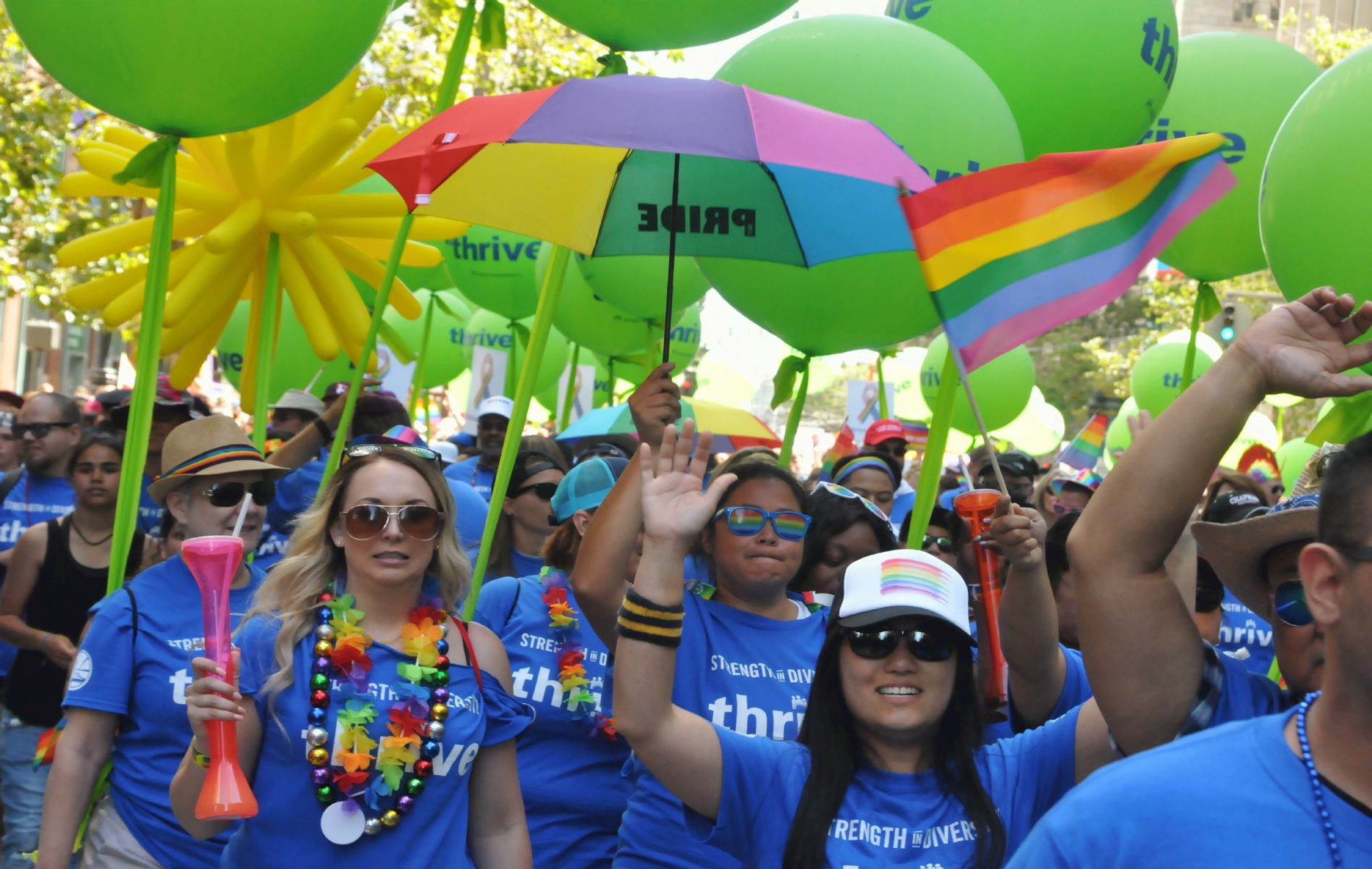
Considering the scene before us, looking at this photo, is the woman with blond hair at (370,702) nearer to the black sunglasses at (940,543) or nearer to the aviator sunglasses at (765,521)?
the aviator sunglasses at (765,521)

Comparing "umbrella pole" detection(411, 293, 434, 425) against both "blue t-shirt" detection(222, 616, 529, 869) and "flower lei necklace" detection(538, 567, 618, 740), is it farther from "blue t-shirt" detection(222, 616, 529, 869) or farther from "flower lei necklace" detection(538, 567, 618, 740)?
"blue t-shirt" detection(222, 616, 529, 869)

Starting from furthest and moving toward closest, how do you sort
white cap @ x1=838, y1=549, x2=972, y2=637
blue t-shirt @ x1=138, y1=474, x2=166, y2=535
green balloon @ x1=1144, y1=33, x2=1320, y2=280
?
blue t-shirt @ x1=138, y1=474, x2=166, y2=535
green balloon @ x1=1144, y1=33, x2=1320, y2=280
white cap @ x1=838, y1=549, x2=972, y2=637

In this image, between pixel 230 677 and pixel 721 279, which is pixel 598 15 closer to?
pixel 721 279

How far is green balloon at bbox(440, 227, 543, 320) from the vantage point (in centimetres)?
743

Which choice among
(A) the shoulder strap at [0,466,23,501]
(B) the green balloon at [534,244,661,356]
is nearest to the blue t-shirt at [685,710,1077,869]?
(A) the shoulder strap at [0,466,23,501]

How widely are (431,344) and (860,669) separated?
8130 millimetres

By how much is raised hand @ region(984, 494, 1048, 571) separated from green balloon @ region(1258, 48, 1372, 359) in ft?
3.46

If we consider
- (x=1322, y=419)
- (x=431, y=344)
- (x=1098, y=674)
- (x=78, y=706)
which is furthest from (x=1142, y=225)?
(x=431, y=344)

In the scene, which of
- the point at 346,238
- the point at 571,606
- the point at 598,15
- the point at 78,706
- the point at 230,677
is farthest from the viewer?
the point at 346,238

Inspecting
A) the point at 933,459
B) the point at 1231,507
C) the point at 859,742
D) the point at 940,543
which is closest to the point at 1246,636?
the point at 1231,507

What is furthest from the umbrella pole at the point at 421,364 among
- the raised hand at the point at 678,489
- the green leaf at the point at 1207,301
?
the raised hand at the point at 678,489

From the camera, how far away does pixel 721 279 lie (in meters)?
4.32

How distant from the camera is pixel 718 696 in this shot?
3.03 m

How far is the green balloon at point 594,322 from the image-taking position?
7.50 metres
